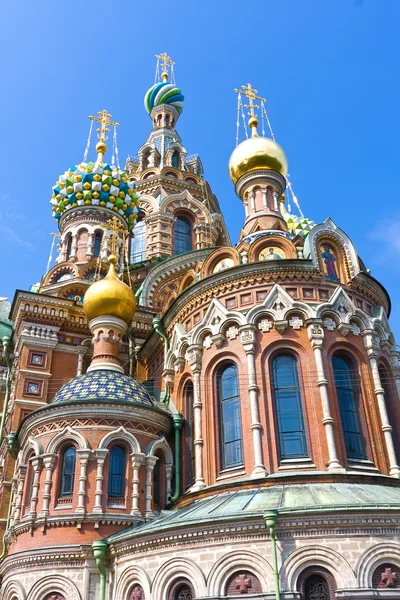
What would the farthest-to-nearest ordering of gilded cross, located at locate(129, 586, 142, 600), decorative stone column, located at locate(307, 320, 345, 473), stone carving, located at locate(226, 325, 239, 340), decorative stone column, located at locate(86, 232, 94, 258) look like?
1. decorative stone column, located at locate(86, 232, 94, 258)
2. stone carving, located at locate(226, 325, 239, 340)
3. decorative stone column, located at locate(307, 320, 345, 473)
4. gilded cross, located at locate(129, 586, 142, 600)

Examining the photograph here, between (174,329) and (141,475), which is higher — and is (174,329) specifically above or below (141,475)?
above

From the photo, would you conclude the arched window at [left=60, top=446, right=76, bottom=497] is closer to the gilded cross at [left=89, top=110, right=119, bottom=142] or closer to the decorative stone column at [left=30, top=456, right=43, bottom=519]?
the decorative stone column at [left=30, top=456, right=43, bottom=519]

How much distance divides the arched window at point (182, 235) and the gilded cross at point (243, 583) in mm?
15539

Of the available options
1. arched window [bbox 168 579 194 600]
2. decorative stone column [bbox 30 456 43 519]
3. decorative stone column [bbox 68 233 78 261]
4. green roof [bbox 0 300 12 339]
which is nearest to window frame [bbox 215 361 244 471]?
arched window [bbox 168 579 194 600]

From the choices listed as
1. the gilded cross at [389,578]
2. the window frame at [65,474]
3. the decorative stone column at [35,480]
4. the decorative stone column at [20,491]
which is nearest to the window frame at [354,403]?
the gilded cross at [389,578]

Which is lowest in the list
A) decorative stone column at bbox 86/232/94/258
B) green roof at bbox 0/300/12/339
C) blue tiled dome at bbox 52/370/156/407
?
blue tiled dome at bbox 52/370/156/407

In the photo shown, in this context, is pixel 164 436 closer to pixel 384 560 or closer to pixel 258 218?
pixel 384 560

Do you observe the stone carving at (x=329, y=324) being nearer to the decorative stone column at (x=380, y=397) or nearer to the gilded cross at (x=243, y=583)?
the decorative stone column at (x=380, y=397)

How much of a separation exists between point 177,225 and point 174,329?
1117cm

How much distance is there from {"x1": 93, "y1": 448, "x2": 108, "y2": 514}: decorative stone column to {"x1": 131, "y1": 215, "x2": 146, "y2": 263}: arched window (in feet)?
40.3

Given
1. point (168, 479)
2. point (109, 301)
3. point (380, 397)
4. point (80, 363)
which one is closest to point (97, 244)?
point (80, 363)

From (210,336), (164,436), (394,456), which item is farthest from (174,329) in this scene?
(394,456)

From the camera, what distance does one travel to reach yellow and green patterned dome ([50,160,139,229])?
20.8m

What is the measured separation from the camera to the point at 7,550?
40.6 feet
